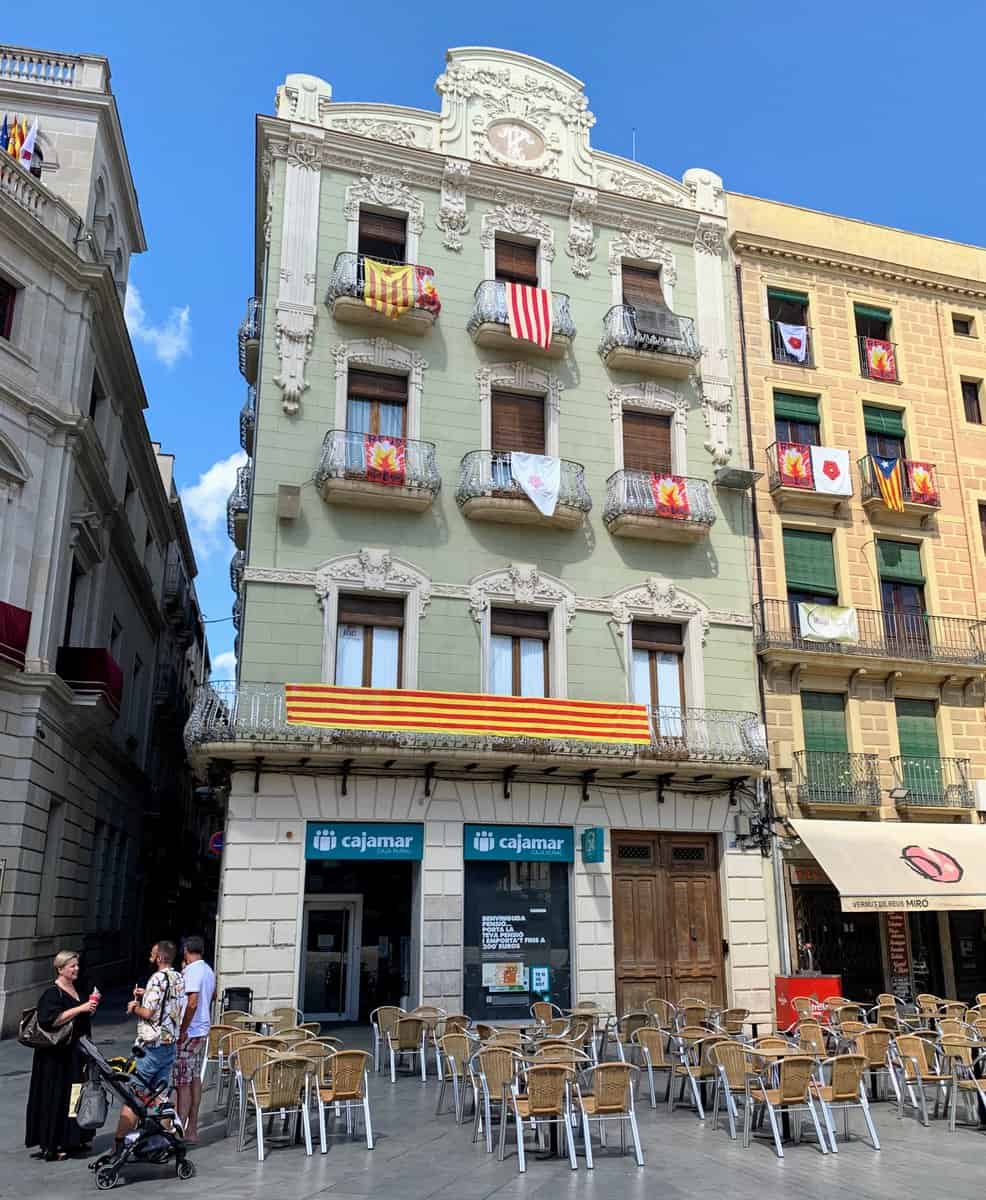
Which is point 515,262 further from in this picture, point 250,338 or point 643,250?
point 250,338

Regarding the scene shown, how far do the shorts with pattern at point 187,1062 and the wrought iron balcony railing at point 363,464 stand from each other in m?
10.7

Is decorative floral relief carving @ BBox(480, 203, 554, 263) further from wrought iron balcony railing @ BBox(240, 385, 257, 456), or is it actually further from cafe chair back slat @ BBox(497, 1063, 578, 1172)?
A: cafe chair back slat @ BBox(497, 1063, 578, 1172)

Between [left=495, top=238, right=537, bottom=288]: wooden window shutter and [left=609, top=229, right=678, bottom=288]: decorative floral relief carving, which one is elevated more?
[left=609, top=229, right=678, bottom=288]: decorative floral relief carving

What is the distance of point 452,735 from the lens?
17234 mm

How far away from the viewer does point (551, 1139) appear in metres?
9.80

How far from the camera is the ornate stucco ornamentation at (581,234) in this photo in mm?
21889

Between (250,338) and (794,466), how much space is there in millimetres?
11465

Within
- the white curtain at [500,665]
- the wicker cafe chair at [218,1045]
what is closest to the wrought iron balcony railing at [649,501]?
the white curtain at [500,665]

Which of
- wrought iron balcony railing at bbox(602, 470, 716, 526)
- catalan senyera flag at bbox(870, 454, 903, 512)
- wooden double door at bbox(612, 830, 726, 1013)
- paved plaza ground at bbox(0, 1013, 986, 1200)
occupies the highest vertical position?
catalan senyera flag at bbox(870, 454, 903, 512)

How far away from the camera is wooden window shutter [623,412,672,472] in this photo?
21.2m

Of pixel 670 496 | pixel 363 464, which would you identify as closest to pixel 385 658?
pixel 363 464

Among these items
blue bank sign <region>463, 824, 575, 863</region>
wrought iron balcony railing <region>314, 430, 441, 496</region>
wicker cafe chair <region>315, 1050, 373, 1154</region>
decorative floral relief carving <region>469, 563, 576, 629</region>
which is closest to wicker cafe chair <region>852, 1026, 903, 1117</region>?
wicker cafe chair <region>315, 1050, 373, 1154</region>

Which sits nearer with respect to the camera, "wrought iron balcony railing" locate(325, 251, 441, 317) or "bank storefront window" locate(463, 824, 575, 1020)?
"bank storefront window" locate(463, 824, 575, 1020)

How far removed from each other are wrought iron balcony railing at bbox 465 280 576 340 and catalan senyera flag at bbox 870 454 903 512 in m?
7.13
